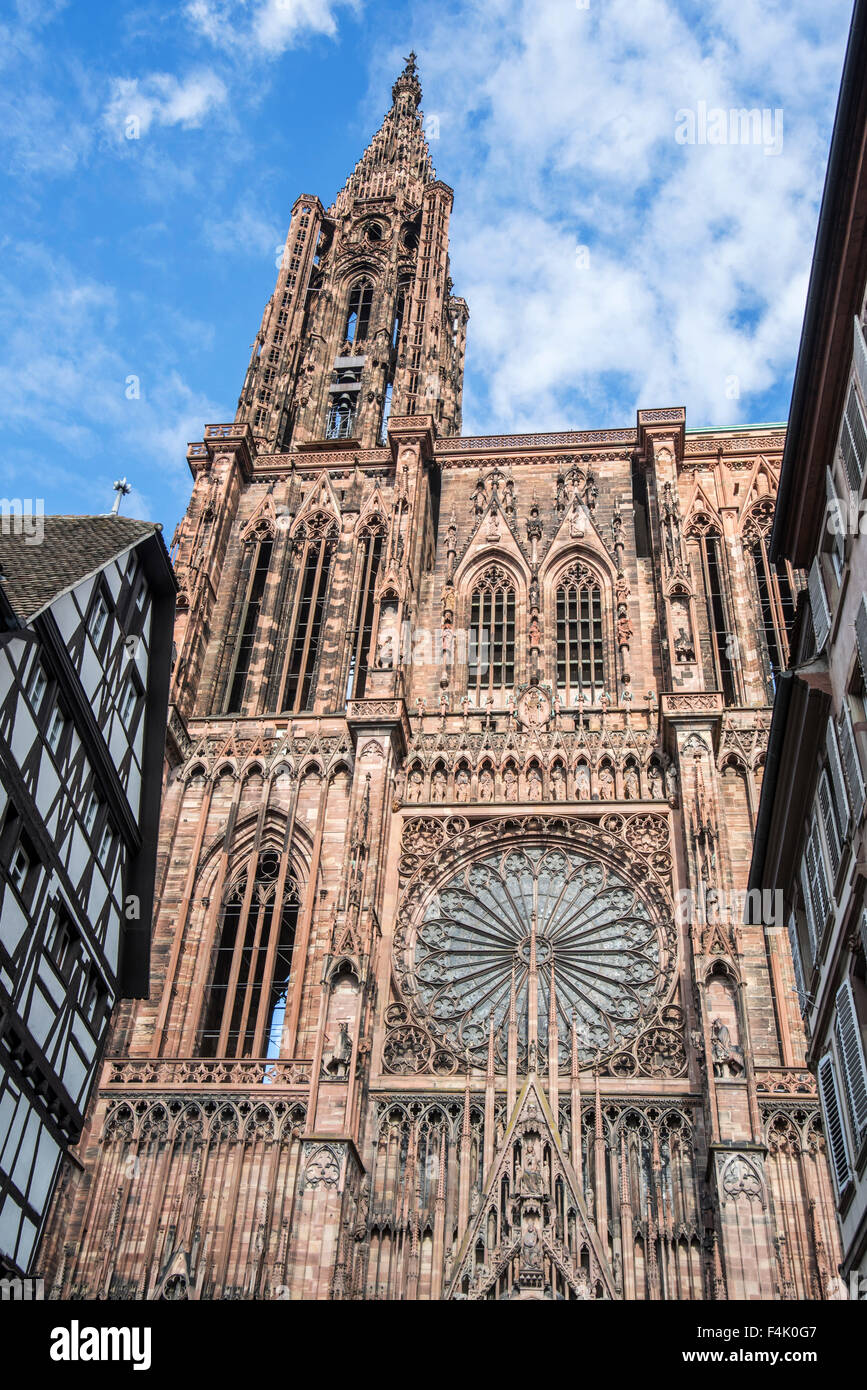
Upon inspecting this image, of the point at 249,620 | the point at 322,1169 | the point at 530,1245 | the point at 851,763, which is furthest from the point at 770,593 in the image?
the point at 851,763

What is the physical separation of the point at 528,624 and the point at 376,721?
16.7ft

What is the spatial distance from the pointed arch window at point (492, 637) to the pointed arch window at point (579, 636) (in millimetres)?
1063

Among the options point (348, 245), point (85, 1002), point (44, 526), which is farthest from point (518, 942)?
point (348, 245)

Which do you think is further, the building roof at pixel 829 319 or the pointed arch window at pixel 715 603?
the pointed arch window at pixel 715 603

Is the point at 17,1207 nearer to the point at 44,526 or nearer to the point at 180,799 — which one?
the point at 44,526

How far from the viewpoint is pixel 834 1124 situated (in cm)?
1265

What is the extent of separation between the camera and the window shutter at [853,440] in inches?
465

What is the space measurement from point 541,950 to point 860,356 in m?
14.2

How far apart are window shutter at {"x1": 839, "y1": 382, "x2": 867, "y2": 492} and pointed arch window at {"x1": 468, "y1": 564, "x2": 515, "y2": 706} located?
15.5 metres

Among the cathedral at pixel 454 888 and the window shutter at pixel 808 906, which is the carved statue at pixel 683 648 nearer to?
the cathedral at pixel 454 888

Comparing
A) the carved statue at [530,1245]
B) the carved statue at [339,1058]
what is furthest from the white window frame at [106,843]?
the carved statue at [530,1245]

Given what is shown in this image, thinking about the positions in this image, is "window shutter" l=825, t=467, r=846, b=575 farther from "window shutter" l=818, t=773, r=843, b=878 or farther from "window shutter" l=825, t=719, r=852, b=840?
"window shutter" l=818, t=773, r=843, b=878

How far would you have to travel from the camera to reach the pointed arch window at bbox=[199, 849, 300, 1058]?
2317cm

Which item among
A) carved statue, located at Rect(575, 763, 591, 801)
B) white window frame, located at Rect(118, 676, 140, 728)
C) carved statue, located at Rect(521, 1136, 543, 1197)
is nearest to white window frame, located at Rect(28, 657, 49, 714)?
white window frame, located at Rect(118, 676, 140, 728)
